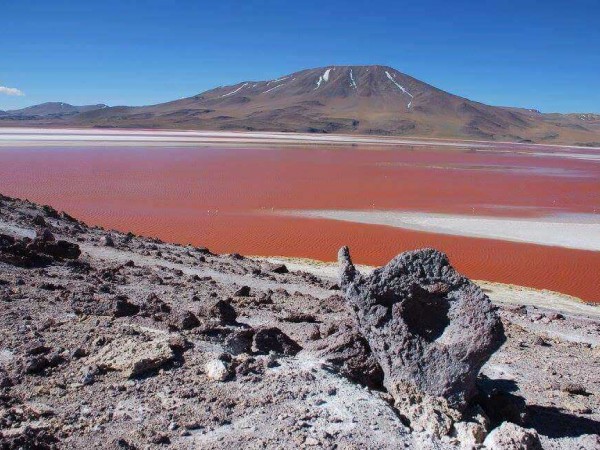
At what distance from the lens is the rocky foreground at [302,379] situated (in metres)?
4.64

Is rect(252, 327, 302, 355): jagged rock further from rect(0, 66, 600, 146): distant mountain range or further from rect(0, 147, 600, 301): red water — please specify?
rect(0, 66, 600, 146): distant mountain range

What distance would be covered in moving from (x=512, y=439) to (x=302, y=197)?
25.4 meters

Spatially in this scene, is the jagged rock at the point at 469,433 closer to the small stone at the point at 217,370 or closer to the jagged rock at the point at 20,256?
the small stone at the point at 217,370

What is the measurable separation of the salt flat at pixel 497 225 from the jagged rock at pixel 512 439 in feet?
58.0

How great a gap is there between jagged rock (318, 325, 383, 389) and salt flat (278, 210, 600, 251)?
16.9 meters

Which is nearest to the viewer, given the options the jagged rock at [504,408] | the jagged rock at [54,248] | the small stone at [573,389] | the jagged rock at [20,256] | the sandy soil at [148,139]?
the jagged rock at [504,408]

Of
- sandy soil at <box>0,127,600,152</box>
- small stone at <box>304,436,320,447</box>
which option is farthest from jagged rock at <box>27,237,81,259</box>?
sandy soil at <box>0,127,600,152</box>

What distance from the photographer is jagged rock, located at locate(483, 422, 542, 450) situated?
4410mm

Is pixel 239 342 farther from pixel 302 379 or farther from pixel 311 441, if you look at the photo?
pixel 311 441

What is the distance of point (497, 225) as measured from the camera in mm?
24031

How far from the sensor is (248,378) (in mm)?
5270

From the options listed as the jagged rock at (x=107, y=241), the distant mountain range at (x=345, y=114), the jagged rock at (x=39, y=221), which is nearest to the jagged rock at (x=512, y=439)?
the jagged rock at (x=107, y=241)

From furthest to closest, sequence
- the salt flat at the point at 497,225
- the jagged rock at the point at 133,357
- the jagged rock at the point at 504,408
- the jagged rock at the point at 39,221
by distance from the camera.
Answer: the salt flat at the point at 497,225
the jagged rock at the point at 39,221
the jagged rock at the point at 133,357
the jagged rock at the point at 504,408

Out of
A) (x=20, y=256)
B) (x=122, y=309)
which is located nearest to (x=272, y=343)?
(x=122, y=309)
